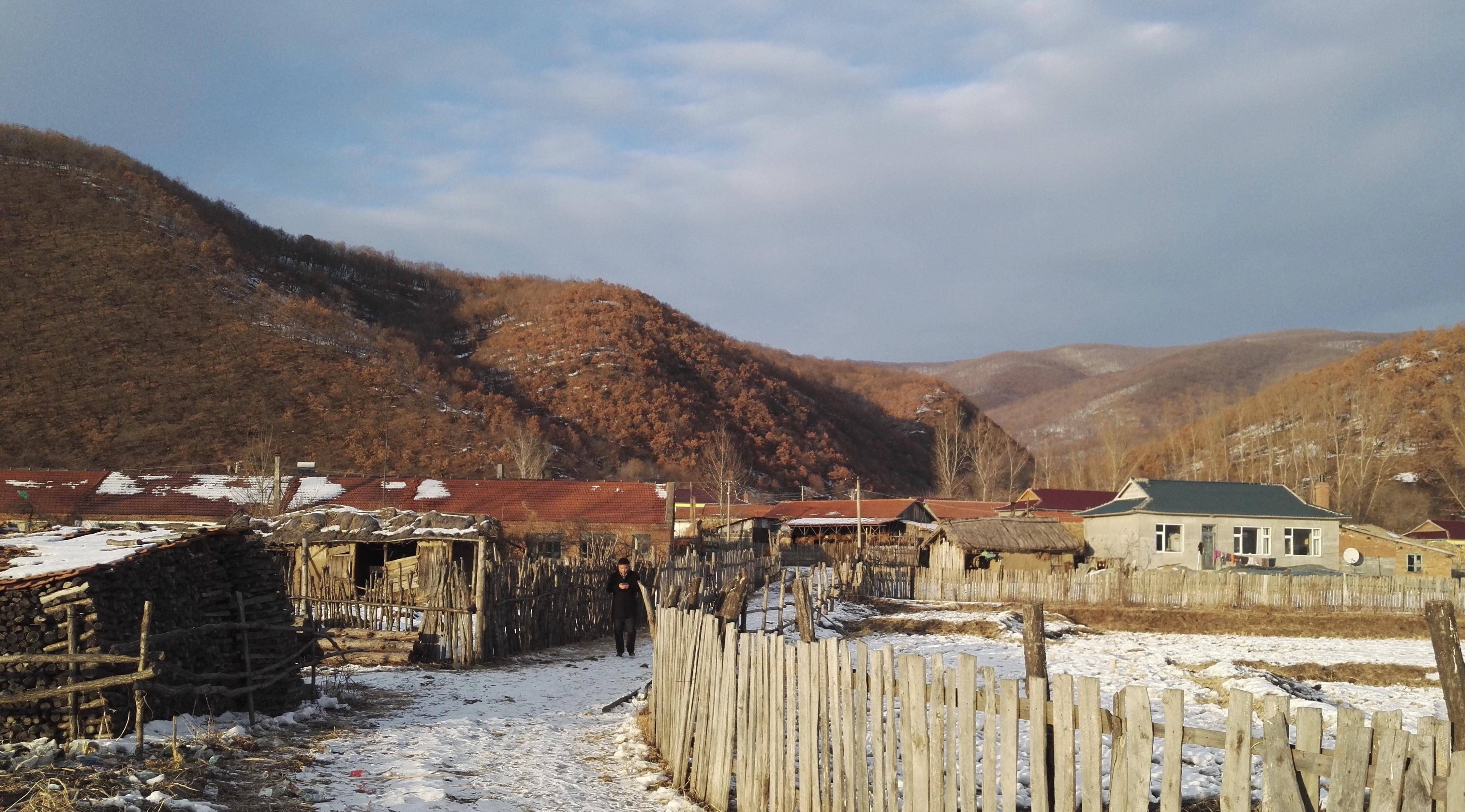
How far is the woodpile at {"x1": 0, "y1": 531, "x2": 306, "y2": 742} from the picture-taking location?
29.3 ft

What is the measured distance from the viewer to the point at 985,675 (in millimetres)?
5145

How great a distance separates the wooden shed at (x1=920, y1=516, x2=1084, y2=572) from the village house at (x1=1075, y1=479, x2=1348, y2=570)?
240cm

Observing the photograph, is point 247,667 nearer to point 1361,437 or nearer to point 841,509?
point 841,509

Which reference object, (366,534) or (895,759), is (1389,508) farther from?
(895,759)

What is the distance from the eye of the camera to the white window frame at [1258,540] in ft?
139

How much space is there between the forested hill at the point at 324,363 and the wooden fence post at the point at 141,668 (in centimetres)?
4503

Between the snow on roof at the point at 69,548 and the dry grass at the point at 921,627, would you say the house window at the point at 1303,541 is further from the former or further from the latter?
the snow on roof at the point at 69,548

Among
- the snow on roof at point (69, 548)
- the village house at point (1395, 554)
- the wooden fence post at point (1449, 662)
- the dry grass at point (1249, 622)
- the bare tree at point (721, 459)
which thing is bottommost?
the dry grass at point (1249, 622)

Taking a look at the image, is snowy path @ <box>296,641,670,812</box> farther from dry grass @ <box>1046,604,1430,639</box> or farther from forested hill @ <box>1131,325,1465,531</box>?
forested hill @ <box>1131,325,1465,531</box>

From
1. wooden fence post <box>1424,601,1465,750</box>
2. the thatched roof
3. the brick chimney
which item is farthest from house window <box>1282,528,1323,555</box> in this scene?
A: wooden fence post <box>1424,601,1465,750</box>

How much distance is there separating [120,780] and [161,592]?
3.14 meters

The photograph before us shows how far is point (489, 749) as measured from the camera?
10.1 meters

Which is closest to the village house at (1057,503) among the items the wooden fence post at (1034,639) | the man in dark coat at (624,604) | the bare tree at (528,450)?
the bare tree at (528,450)

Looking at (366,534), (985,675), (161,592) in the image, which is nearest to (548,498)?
(366,534)
